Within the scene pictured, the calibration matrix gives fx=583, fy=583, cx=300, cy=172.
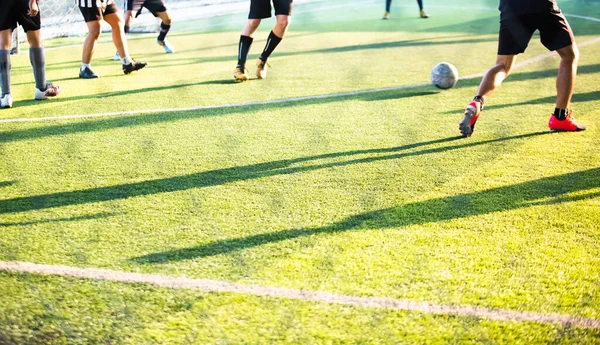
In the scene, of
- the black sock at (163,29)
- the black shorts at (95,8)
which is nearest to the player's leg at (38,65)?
the black shorts at (95,8)

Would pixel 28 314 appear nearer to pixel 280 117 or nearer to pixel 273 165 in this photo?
pixel 273 165

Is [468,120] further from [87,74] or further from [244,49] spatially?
[87,74]

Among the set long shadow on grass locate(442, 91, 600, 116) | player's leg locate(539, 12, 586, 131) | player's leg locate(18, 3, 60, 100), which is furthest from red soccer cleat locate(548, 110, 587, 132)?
player's leg locate(18, 3, 60, 100)

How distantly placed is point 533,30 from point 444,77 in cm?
167

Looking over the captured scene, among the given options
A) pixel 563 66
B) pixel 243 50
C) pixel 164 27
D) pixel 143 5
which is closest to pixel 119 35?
pixel 243 50

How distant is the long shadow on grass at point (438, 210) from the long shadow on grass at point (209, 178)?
0.84m

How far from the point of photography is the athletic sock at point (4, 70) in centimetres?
570

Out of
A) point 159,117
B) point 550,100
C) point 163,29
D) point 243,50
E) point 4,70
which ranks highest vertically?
point 4,70

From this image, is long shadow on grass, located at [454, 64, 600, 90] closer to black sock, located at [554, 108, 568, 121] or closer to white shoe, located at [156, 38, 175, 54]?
black sock, located at [554, 108, 568, 121]

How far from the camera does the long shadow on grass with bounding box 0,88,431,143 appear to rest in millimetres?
4791

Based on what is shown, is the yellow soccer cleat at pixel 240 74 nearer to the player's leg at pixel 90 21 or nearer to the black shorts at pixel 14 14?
the player's leg at pixel 90 21

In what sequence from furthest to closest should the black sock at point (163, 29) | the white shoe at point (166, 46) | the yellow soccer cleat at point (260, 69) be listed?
the white shoe at point (166, 46), the black sock at point (163, 29), the yellow soccer cleat at point (260, 69)

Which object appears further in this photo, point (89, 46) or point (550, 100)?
point (89, 46)

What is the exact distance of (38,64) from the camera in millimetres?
5977
